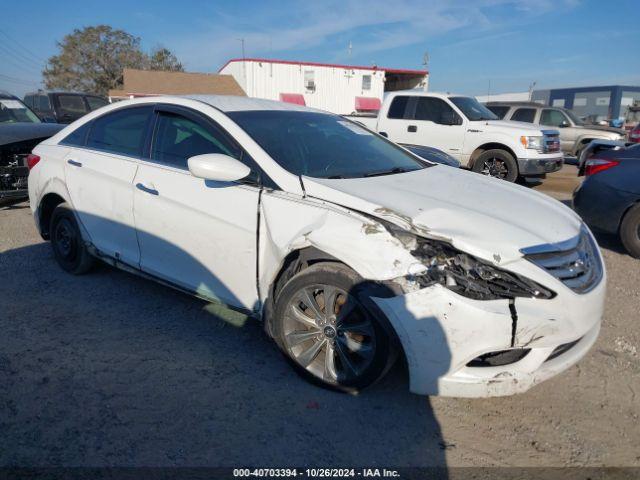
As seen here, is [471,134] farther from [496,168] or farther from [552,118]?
[552,118]

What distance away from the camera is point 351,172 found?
317cm

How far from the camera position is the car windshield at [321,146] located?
121 inches

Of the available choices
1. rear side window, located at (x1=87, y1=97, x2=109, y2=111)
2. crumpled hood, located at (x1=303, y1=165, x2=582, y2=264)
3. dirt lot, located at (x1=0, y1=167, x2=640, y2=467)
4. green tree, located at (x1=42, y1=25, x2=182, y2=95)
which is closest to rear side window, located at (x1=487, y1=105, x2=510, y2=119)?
dirt lot, located at (x1=0, y1=167, x2=640, y2=467)

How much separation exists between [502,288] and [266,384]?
4.79 ft

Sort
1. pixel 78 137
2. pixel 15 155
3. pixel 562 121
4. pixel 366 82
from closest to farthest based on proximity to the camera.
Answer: pixel 78 137 → pixel 15 155 → pixel 562 121 → pixel 366 82

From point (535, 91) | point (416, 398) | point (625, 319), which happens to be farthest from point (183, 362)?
point (535, 91)

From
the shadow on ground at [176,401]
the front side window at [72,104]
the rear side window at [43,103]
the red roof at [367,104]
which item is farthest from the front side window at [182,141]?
the red roof at [367,104]

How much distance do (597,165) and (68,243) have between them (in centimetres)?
572

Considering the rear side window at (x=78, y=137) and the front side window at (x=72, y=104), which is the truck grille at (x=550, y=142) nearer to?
the rear side window at (x=78, y=137)

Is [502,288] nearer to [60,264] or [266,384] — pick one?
[266,384]

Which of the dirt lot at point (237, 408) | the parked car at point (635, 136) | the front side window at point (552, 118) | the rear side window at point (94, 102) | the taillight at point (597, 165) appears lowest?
the dirt lot at point (237, 408)

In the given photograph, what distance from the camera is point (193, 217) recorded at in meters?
3.14

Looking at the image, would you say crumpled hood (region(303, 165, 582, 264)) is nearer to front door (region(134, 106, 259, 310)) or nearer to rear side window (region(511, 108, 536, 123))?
front door (region(134, 106, 259, 310))

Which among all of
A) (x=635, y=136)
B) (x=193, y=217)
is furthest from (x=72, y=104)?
(x=635, y=136)
